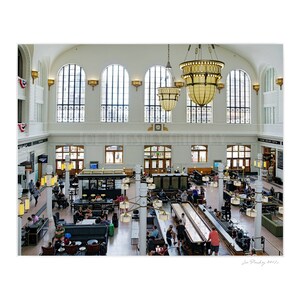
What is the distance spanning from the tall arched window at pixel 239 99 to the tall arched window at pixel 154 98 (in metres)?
4.56

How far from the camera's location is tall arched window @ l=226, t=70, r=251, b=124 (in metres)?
24.2

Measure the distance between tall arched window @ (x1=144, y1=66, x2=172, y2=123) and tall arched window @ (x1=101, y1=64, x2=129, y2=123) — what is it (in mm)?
1446

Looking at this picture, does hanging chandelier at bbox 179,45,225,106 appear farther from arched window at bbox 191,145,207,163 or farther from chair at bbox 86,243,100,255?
arched window at bbox 191,145,207,163

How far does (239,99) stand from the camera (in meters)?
24.4

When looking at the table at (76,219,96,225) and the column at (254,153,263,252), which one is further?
the table at (76,219,96,225)

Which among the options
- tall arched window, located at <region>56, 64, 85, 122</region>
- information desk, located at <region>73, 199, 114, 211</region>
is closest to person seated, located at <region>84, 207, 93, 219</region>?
information desk, located at <region>73, 199, 114, 211</region>

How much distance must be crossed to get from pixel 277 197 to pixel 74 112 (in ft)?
47.8

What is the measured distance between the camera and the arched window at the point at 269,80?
22.0 m

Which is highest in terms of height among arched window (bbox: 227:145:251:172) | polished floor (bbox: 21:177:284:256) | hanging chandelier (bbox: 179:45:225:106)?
hanging chandelier (bbox: 179:45:225:106)

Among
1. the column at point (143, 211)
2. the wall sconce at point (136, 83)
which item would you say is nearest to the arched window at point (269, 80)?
the wall sconce at point (136, 83)

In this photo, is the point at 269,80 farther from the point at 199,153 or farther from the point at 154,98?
the point at 154,98
